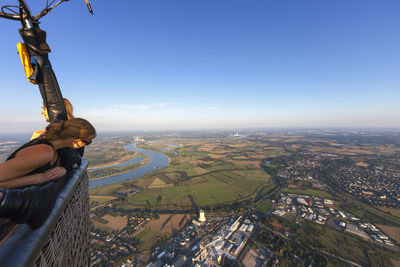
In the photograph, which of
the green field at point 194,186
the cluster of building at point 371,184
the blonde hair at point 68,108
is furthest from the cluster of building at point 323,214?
the blonde hair at point 68,108

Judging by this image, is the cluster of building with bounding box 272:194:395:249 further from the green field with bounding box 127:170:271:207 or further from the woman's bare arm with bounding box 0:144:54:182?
the woman's bare arm with bounding box 0:144:54:182

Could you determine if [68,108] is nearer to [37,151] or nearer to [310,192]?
[37,151]

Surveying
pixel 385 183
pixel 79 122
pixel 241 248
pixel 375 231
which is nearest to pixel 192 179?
pixel 241 248

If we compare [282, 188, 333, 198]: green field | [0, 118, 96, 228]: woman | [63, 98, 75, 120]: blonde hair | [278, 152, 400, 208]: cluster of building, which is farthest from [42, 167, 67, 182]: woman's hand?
[278, 152, 400, 208]: cluster of building

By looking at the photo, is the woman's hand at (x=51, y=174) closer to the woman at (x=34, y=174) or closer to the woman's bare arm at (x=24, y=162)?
the woman at (x=34, y=174)

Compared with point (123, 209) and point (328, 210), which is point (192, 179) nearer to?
point (123, 209)

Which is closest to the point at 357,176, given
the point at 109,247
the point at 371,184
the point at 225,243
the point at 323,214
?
the point at 371,184

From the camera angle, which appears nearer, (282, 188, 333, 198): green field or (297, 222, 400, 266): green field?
(297, 222, 400, 266): green field
